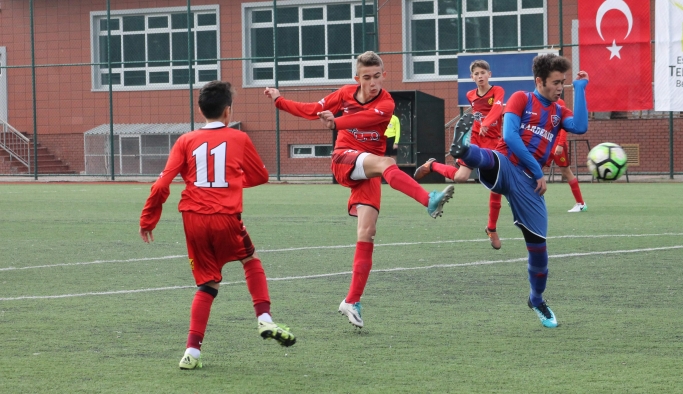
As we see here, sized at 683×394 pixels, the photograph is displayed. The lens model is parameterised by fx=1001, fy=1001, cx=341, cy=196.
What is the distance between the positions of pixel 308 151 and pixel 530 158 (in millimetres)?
25274

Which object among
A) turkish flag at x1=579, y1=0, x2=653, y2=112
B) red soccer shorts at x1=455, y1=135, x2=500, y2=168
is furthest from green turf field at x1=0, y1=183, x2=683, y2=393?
turkish flag at x1=579, y1=0, x2=653, y2=112

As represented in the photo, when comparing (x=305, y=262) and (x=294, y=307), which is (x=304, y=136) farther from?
(x=294, y=307)

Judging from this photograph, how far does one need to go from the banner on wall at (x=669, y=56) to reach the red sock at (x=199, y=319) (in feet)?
64.7

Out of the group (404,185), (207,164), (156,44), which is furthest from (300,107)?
(156,44)

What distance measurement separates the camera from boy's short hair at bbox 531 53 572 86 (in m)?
6.49

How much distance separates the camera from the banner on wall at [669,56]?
23.0 metres

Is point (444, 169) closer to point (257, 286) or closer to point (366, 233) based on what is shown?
point (366, 233)

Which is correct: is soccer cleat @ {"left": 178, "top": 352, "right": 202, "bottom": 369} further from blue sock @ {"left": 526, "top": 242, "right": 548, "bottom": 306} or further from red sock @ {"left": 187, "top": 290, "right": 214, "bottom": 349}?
blue sock @ {"left": 526, "top": 242, "right": 548, "bottom": 306}

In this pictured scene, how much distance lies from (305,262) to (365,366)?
4.47m

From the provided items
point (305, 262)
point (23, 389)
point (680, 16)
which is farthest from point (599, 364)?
point (680, 16)

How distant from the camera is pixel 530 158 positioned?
6.46 m

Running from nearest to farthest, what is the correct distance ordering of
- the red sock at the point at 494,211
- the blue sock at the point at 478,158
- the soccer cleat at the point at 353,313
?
1. the soccer cleat at the point at 353,313
2. the blue sock at the point at 478,158
3. the red sock at the point at 494,211

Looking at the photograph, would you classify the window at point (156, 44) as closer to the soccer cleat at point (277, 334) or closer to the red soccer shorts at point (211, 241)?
the red soccer shorts at point (211, 241)

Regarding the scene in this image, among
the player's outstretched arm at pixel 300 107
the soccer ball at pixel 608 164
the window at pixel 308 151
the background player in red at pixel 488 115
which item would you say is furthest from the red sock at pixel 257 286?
the window at pixel 308 151
